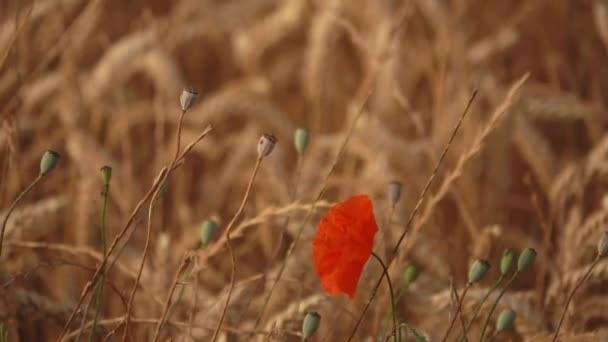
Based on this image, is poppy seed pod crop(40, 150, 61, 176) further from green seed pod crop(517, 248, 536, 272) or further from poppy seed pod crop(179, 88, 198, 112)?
green seed pod crop(517, 248, 536, 272)

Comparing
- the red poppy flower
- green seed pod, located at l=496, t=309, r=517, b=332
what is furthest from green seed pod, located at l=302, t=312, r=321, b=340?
green seed pod, located at l=496, t=309, r=517, b=332

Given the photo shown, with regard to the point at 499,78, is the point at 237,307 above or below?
above

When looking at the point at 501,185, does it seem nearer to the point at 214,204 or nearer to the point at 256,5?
the point at 214,204

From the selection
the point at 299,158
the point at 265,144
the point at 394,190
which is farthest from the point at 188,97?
the point at 299,158

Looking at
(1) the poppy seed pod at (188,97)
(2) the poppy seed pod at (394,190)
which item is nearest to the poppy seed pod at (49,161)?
(1) the poppy seed pod at (188,97)

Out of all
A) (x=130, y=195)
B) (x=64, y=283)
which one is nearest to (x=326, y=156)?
(x=130, y=195)

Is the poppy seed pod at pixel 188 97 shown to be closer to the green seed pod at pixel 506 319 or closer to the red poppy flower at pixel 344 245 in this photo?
the red poppy flower at pixel 344 245
